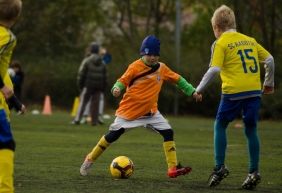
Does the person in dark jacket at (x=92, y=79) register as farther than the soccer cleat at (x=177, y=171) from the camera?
Yes

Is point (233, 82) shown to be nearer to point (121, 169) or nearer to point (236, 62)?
point (236, 62)

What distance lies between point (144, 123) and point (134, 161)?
2.09 meters

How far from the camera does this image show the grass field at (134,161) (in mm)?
10078

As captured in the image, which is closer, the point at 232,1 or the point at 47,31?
the point at 232,1

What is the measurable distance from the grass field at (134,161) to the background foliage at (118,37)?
1020 centimetres

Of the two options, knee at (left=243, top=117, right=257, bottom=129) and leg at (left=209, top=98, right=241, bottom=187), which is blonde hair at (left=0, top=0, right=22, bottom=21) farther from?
knee at (left=243, top=117, right=257, bottom=129)

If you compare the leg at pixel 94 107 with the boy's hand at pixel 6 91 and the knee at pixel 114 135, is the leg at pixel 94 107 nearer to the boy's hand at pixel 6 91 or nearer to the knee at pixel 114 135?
the knee at pixel 114 135

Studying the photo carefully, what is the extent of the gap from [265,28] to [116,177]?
881 inches

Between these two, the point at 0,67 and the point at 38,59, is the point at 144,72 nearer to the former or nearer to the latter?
the point at 0,67

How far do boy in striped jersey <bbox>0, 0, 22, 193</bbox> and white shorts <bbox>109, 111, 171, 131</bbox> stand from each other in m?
3.54

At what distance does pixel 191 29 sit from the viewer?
158 ft


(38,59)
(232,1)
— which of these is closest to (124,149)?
(232,1)

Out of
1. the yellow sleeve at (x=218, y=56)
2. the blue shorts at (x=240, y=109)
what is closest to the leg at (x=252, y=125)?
the blue shorts at (x=240, y=109)

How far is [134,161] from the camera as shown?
1346 centimetres
